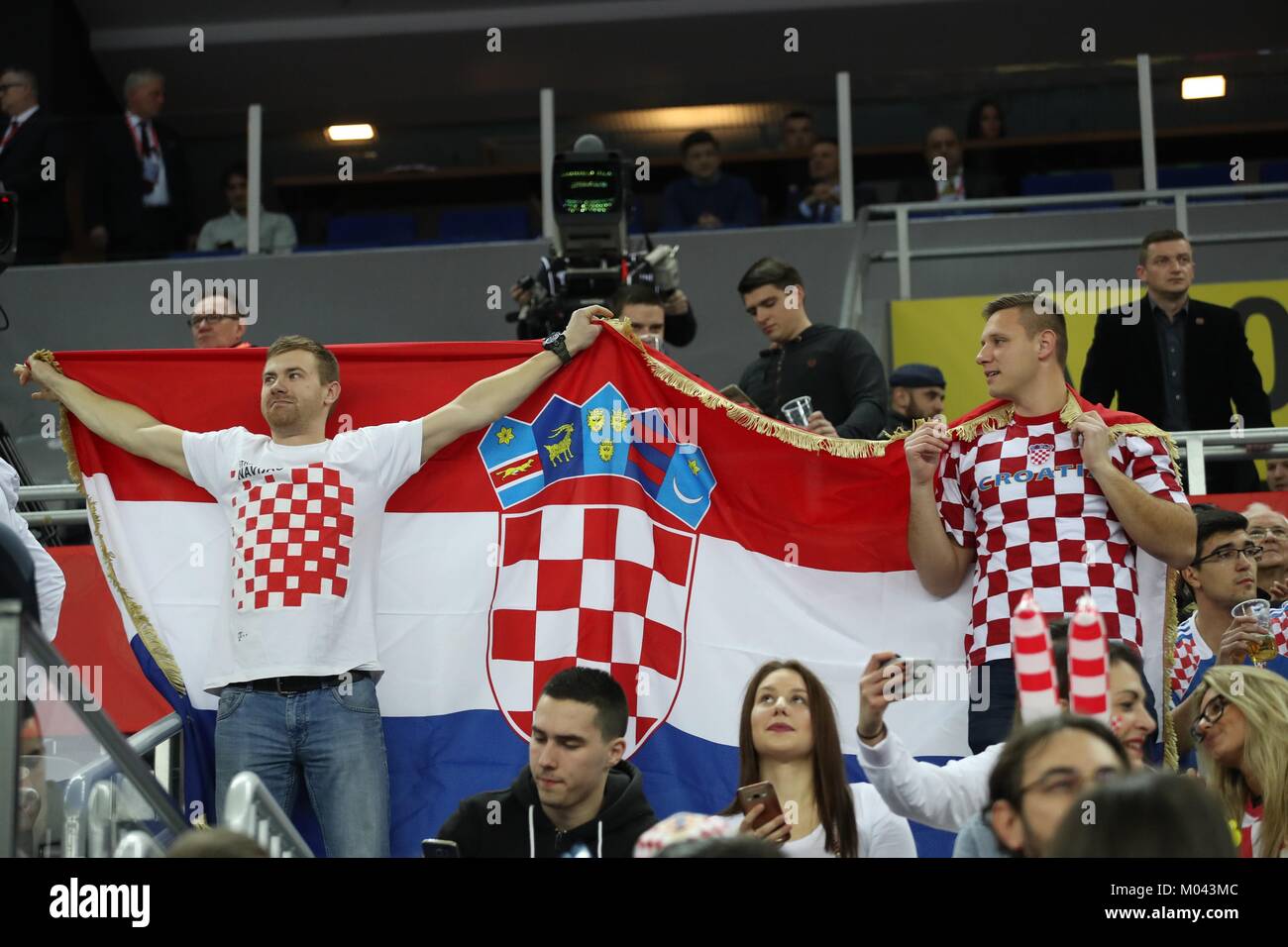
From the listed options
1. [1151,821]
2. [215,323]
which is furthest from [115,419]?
[1151,821]

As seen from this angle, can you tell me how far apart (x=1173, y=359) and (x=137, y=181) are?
616 cm

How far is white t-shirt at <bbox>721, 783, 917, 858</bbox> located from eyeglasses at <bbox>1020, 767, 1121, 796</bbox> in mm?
1194

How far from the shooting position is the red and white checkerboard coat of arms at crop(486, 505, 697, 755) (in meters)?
4.77

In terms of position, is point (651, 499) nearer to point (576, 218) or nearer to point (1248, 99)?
point (576, 218)

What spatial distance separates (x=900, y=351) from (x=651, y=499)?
3655 mm

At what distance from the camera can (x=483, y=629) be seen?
4.89 metres

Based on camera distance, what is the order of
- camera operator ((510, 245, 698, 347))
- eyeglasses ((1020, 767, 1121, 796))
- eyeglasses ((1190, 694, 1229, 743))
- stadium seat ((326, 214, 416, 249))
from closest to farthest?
eyeglasses ((1020, 767, 1121, 796))
eyeglasses ((1190, 694, 1229, 743))
camera operator ((510, 245, 698, 347))
stadium seat ((326, 214, 416, 249))

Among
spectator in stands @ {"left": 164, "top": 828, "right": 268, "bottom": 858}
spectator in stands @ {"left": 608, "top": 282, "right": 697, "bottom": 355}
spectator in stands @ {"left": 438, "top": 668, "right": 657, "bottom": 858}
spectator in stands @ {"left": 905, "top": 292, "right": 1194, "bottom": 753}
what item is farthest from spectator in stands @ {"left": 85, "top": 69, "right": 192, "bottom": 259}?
spectator in stands @ {"left": 164, "top": 828, "right": 268, "bottom": 858}

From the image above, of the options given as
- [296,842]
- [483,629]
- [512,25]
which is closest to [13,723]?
[296,842]

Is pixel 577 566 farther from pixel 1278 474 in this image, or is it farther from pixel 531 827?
pixel 1278 474

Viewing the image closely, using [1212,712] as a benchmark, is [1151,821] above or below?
below

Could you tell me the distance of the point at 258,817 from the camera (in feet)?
10.8

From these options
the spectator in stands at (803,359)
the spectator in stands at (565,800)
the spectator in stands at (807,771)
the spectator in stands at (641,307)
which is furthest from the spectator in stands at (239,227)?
the spectator in stands at (807,771)

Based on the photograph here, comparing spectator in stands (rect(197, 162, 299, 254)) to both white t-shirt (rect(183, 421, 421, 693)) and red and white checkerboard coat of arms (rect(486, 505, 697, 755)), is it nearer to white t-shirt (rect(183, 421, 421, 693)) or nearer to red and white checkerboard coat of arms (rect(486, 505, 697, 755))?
white t-shirt (rect(183, 421, 421, 693))
